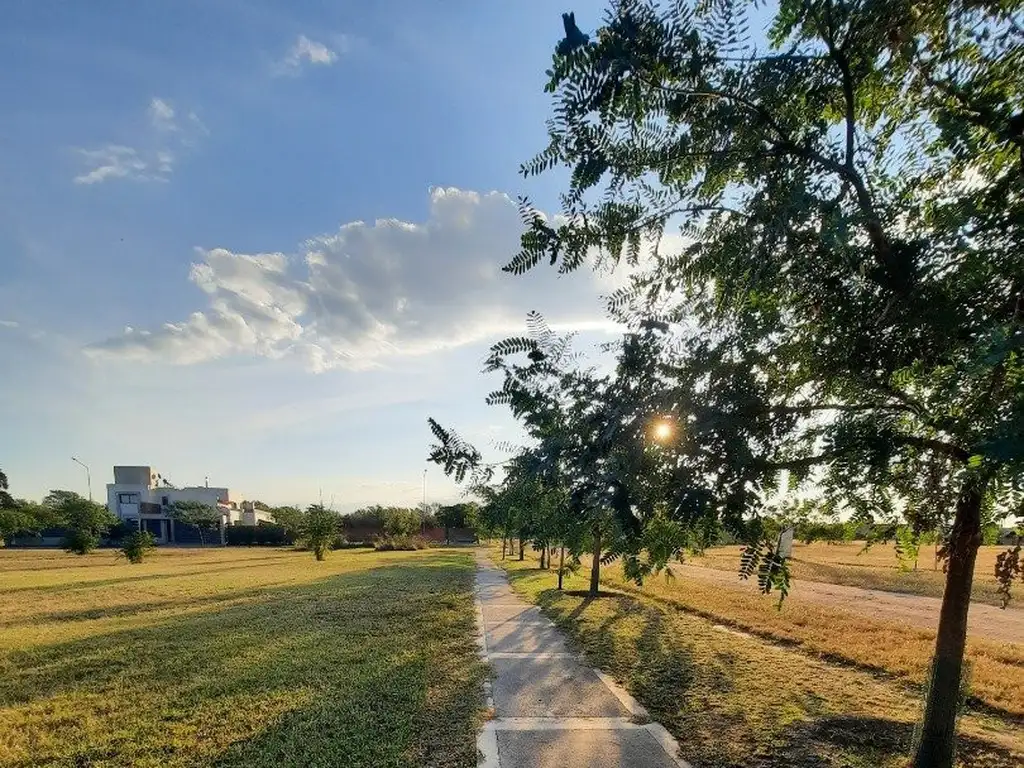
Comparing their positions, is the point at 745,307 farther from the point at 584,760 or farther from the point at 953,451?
the point at 584,760

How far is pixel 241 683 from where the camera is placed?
7594 mm

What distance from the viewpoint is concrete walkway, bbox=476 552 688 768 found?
5.14 metres

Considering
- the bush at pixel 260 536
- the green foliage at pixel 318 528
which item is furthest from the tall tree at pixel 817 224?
the bush at pixel 260 536

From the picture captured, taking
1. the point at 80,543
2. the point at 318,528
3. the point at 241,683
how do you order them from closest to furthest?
the point at 241,683 < the point at 318,528 < the point at 80,543

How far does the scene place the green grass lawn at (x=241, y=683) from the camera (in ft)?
17.9

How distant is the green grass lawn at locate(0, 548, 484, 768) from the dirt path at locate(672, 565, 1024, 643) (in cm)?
810

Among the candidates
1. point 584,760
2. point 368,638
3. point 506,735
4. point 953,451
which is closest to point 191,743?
point 506,735

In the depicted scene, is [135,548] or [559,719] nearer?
[559,719]

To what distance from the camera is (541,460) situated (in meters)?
2.37

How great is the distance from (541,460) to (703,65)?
1811 mm

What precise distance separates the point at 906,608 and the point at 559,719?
664 inches

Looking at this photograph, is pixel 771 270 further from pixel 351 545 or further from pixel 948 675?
pixel 351 545

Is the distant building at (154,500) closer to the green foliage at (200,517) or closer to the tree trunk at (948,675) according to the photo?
the green foliage at (200,517)

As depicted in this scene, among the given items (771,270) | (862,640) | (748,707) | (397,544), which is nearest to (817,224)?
(771,270)
